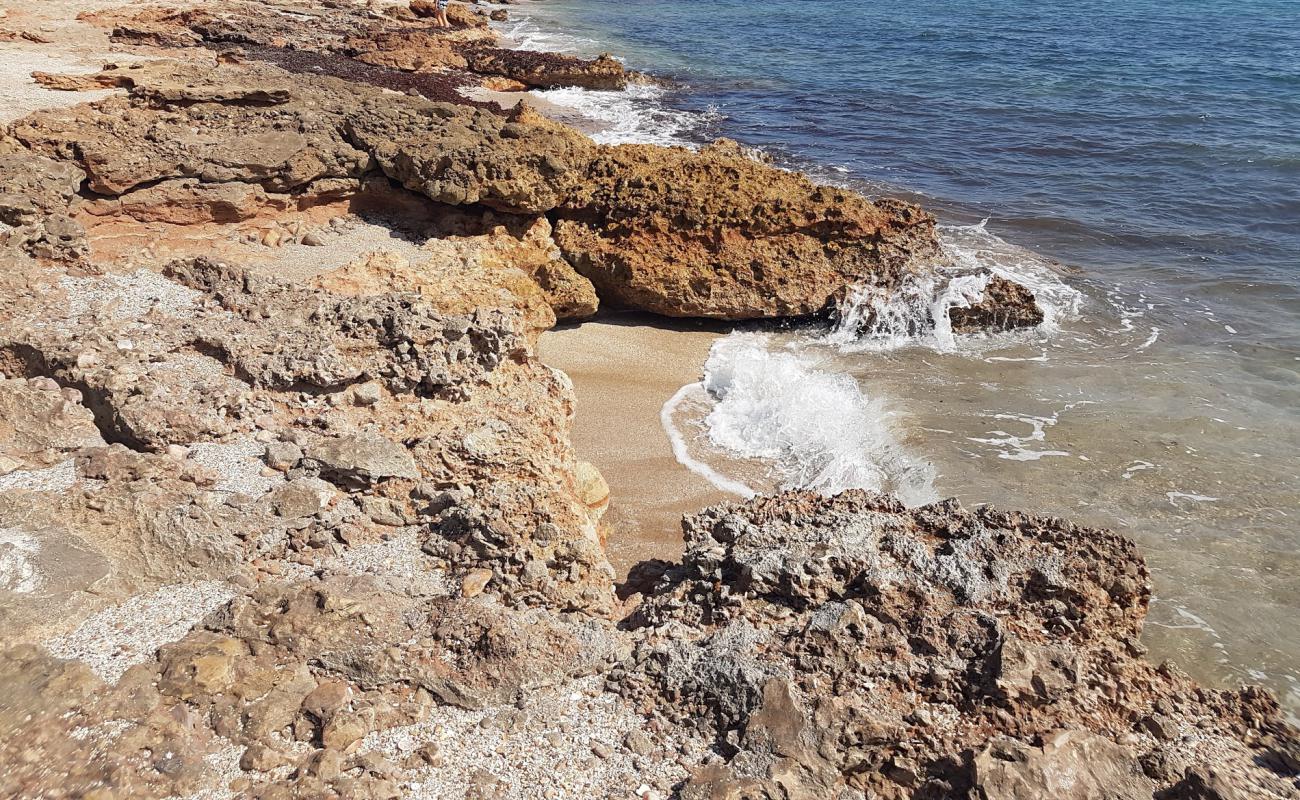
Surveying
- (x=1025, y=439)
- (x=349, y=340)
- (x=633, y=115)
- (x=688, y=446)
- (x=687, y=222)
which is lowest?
(x=688, y=446)

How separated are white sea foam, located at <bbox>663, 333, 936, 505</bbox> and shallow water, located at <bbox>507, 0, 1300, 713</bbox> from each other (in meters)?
0.03

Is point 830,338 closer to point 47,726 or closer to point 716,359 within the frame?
point 716,359

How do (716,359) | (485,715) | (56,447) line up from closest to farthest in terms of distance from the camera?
1. (485,715)
2. (56,447)
3. (716,359)

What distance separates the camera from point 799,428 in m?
7.52

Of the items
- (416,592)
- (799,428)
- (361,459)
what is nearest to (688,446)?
(799,428)

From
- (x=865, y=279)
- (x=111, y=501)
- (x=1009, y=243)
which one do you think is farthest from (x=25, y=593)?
(x=1009, y=243)

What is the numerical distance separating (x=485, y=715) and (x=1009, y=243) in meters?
11.5

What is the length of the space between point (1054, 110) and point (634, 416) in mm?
16505

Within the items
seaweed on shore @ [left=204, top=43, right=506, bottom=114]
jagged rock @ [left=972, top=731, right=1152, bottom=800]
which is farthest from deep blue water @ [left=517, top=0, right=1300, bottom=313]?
jagged rock @ [left=972, top=731, right=1152, bottom=800]

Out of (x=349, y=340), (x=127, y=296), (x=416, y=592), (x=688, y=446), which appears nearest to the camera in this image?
(x=416, y=592)

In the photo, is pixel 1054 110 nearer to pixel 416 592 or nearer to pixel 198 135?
pixel 198 135

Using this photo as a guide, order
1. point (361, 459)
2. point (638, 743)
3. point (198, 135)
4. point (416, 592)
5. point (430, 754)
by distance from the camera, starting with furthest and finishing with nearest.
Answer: point (198, 135), point (361, 459), point (416, 592), point (638, 743), point (430, 754)

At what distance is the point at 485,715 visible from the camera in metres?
3.30

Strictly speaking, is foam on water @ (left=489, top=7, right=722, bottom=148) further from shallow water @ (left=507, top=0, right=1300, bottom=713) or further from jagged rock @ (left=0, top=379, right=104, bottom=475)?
jagged rock @ (left=0, top=379, right=104, bottom=475)
